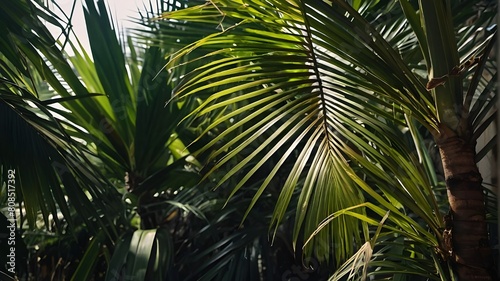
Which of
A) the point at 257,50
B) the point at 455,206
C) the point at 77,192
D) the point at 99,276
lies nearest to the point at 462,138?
the point at 455,206

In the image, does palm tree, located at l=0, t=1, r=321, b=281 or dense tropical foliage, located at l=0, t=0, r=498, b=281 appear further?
palm tree, located at l=0, t=1, r=321, b=281

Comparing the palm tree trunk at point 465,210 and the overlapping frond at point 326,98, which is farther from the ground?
the overlapping frond at point 326,98

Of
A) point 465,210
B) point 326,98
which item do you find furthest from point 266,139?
point 465,210

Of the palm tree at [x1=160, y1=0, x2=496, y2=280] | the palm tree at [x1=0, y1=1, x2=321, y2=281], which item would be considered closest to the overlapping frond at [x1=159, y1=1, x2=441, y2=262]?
the palm tree at [x1=160, y1=0, x2=496, y2=280]

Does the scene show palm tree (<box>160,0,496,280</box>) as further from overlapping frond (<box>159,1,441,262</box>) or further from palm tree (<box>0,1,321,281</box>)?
palm tree (<box>0,1,321,281</box>)

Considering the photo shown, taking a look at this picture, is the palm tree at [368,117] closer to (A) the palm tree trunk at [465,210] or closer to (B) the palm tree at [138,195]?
(A) the palm tree trunk at [465,210]

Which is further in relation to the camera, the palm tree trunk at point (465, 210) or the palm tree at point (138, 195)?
the palm tree at point (138, 195)

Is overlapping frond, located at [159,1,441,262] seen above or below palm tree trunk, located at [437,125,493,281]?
above

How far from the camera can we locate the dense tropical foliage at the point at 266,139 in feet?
3.88

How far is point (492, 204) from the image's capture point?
154 cm

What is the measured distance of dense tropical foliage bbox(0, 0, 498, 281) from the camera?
1184mm

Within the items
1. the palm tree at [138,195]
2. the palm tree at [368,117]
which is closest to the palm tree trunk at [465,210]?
the palm tree at [368,117]

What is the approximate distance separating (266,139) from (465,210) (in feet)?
1.87

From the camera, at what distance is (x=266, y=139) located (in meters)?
1.63
